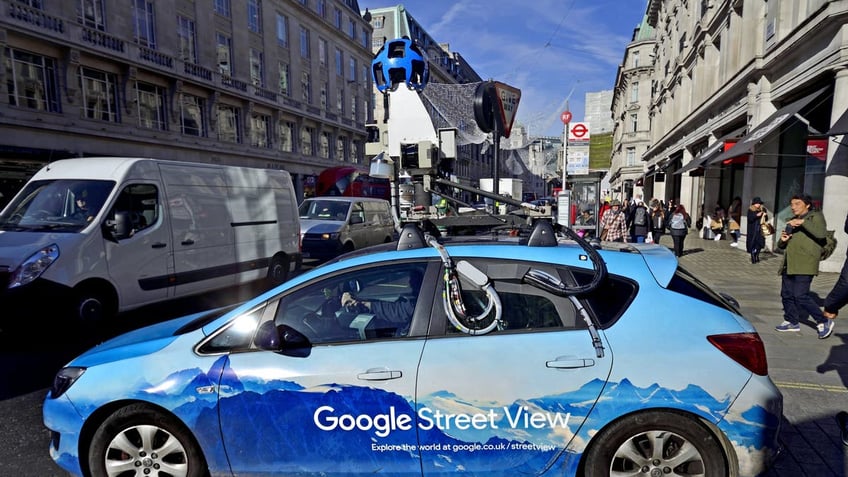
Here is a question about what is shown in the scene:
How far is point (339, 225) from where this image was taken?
1165 centimetres

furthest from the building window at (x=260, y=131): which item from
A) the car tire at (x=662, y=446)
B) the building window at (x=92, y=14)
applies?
the car tire at (x=662, y=446)

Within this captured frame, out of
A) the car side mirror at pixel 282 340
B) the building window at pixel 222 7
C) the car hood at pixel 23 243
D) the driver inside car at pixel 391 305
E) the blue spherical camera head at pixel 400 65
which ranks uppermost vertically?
the building window at pixel 222 7

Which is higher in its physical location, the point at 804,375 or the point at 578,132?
the point at 578,132

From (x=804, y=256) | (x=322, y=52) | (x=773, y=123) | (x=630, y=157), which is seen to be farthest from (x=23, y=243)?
(x=630, y=157)

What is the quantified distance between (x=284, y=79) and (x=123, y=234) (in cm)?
3611

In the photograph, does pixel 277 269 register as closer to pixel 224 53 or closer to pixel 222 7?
pixel 224 53

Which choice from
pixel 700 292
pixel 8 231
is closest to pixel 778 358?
pixel 700 292

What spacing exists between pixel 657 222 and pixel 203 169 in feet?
48.9

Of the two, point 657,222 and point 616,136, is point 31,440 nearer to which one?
point 657,222

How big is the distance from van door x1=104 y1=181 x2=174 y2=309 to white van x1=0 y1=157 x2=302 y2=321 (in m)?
0.01

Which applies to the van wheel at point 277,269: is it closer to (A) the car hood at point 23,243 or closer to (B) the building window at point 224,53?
(A) the car hood at point 23,243

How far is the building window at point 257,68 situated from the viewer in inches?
1362

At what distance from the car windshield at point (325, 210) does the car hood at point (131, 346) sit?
9101 millimetres

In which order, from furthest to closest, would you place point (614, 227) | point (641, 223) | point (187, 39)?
1. point (187, 39)
2. point (641, 223)
3. point (614, 227)
